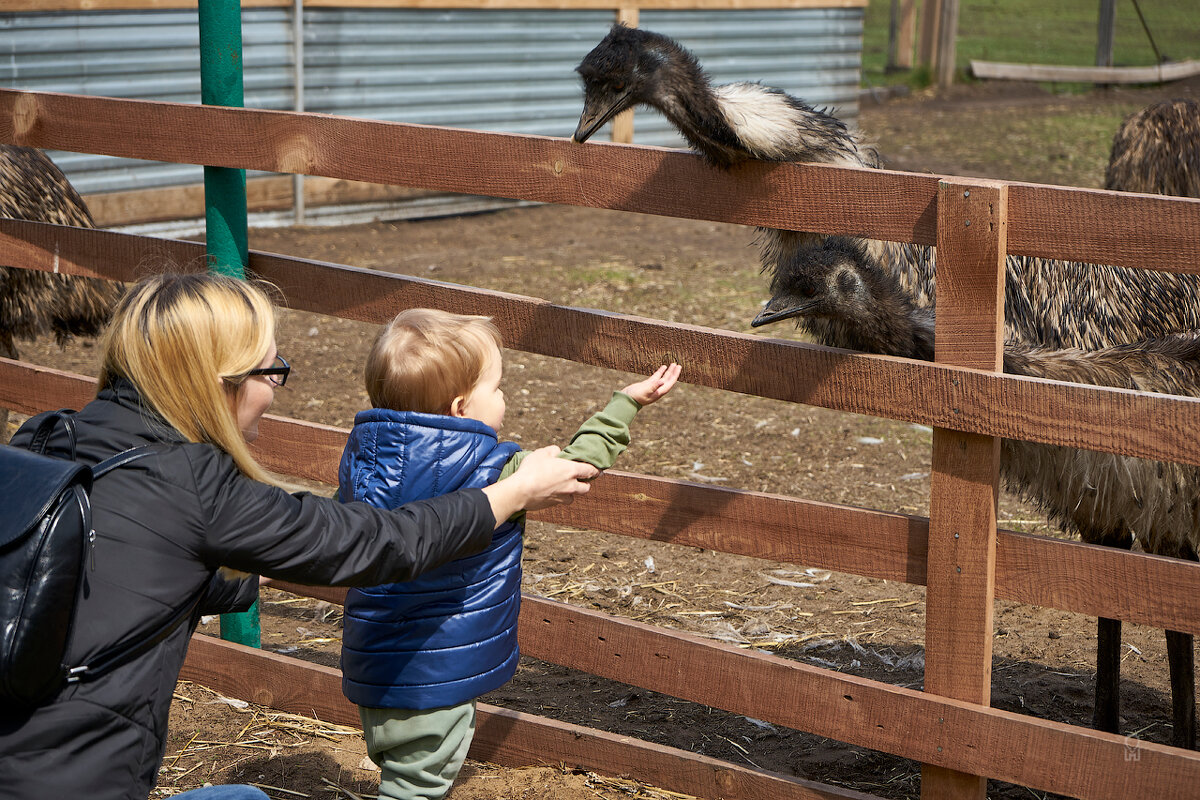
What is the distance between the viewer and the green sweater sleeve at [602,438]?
8.04 ft

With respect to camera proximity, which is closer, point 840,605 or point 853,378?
point 853,378

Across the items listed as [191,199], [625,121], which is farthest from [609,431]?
[625,121]

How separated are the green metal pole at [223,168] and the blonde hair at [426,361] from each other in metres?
1.05

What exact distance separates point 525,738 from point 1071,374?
1.66 meters

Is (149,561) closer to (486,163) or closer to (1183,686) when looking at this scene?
(486,163)

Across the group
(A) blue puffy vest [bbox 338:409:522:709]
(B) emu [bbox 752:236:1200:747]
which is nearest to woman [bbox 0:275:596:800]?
(A) blue puffy vest [bbox 338:409:522:709]

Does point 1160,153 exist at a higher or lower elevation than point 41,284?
higher

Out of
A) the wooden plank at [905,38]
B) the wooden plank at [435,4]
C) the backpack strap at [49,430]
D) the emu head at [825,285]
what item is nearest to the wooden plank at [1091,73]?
the wooden plank at [905,38]

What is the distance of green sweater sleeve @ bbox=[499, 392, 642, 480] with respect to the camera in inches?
96.4

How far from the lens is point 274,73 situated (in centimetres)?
998

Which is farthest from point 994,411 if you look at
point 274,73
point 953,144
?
point 953,144

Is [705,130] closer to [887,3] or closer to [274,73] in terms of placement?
[274,73]

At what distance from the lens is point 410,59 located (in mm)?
10703

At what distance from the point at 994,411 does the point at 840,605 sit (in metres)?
2.22
